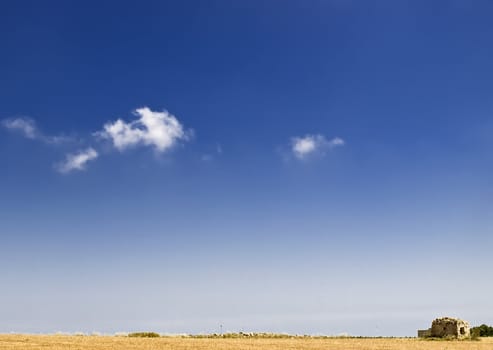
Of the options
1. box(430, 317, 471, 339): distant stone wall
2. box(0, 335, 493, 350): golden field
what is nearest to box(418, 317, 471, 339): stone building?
box(430, 317, 471, 339): distant stone wall

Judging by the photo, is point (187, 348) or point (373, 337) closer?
point (187, 348)

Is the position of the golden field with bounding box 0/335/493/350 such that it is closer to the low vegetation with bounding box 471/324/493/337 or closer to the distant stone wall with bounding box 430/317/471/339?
the distant stone wall with bounding box 430/317/471/339

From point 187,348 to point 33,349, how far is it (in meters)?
14.8

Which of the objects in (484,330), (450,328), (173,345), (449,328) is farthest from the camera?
(484,330)

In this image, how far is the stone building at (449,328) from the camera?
288 feet

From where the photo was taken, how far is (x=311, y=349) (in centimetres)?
5784

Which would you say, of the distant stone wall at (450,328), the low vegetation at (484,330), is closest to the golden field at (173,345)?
the distant stone wall at (450,328)

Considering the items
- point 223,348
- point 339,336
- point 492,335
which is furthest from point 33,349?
point 492,335

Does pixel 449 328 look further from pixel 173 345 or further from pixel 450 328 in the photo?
pixel 173 345

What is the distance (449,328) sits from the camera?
88625 millimetres

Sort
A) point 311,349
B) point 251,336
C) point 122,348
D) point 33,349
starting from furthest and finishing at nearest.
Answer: point 251,336 < point 311,349 < point 122,348 < point 33,349

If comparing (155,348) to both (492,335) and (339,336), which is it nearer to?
(339,336)

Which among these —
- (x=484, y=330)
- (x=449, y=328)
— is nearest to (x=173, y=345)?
(x=449, y=328)

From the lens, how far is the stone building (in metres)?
87.9
